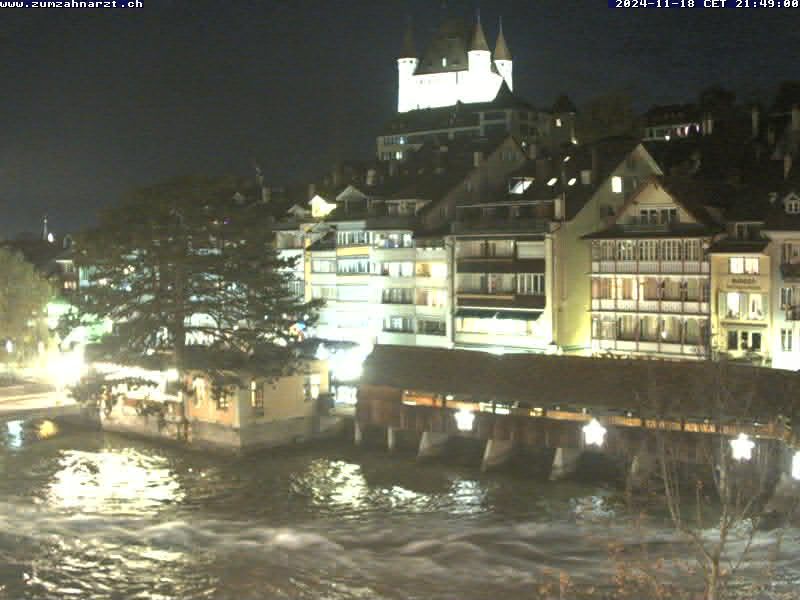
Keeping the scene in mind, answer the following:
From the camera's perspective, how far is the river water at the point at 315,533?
3325 cm

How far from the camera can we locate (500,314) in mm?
60344

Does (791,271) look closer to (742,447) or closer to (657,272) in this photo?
(657,272)

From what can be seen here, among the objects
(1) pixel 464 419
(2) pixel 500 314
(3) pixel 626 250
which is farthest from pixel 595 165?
(1) pixel 464 419

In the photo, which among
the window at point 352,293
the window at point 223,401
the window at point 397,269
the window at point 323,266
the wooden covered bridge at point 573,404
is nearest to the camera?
the wooden covered bridge at point 573,404

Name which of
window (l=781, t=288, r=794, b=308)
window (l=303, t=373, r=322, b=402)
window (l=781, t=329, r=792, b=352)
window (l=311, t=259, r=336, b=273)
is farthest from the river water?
window (l=311, t=259, r=336, b=273)

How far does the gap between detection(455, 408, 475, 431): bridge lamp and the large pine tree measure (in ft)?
33.6

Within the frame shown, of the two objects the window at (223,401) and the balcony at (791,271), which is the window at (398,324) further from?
the balcony at (791,271)

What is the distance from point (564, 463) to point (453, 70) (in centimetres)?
9416

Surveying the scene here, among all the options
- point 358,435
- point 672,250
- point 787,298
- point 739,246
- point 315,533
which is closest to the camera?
point 315,533

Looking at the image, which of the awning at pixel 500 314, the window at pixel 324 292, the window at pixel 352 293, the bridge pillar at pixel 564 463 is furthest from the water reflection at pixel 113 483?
the window at pixel 324 292

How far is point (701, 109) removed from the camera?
311 ft

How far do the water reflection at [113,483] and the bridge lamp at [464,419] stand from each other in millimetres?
11831

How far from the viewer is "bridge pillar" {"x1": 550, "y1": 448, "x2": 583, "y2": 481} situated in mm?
45500

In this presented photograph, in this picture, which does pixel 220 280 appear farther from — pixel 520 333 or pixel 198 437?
pixel 520 333
